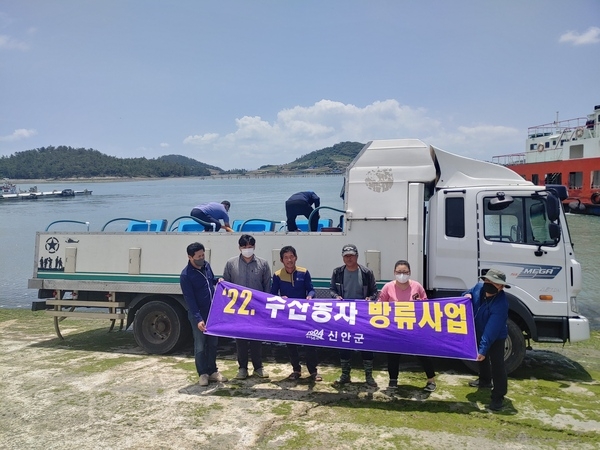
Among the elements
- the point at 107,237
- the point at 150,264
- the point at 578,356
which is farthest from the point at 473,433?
the point at 107,237

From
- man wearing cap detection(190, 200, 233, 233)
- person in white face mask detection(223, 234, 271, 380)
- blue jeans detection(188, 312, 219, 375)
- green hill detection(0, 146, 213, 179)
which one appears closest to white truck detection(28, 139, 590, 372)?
man wearing cap detection(190, 200, 233, 233)

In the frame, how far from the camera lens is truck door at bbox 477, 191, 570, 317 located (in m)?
6.61

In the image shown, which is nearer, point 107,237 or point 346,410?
point 346,410

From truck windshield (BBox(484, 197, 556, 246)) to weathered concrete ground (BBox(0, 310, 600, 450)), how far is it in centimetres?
183

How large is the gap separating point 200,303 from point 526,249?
13.7ft

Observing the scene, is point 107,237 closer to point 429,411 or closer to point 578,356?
point 429,411

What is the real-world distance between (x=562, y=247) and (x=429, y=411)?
2709mm

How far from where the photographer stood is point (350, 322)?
20.3 ft

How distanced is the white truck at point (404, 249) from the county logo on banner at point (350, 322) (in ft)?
3.33

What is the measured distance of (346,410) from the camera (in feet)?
18.7

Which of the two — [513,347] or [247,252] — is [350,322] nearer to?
[247,252]

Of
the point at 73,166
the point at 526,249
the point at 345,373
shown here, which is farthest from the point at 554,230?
the point at 73,166

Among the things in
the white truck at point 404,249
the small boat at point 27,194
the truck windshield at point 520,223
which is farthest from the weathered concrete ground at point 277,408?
the small boat at point 27,194

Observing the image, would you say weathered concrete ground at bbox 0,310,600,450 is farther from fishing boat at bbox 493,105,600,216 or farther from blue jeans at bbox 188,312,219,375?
fishing boat at bbox 493,105,600,216
